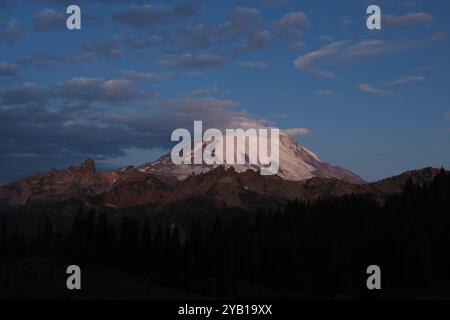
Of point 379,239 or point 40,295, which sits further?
point 379,239

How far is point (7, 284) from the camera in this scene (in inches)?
6796

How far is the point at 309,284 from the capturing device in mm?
191875

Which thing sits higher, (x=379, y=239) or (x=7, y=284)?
(x=379, y=239)

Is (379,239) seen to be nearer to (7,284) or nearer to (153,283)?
(153,283)
